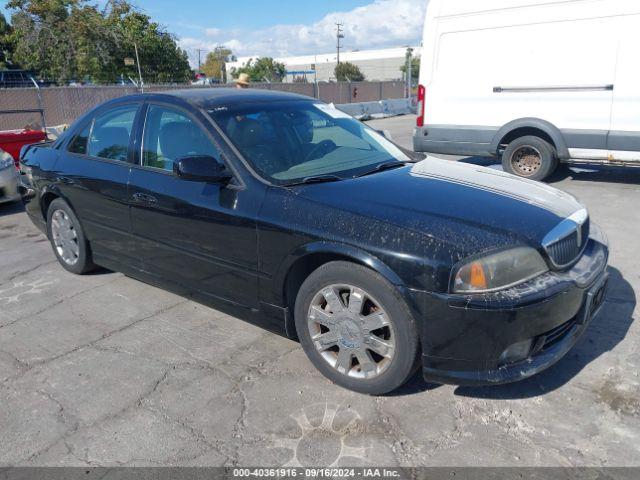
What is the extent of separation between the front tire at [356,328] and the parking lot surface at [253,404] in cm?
14

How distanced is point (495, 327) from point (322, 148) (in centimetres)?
178

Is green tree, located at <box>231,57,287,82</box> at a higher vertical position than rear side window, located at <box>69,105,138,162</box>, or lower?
higher

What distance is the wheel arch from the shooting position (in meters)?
7.80

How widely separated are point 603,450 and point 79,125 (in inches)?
177

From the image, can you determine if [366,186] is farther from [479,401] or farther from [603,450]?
[603,450]

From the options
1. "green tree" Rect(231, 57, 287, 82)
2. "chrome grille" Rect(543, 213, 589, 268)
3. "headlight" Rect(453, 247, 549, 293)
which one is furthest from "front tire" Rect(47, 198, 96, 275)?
"green tree" Rect(231, 57, 287, 82)

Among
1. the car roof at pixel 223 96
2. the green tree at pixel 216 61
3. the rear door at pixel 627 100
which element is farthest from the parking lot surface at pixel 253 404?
the green tree at pixel 216 61

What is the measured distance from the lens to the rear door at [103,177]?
162 inches

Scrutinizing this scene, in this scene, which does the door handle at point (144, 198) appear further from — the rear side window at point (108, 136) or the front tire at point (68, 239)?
the front tire at point (68, 239)

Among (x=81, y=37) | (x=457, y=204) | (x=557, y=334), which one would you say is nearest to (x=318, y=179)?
(x=457, y=204)

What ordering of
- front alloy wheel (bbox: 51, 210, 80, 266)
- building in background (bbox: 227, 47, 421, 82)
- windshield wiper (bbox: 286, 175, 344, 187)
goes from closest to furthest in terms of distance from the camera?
1. windshield wiper (bbox: 286, 175, 344, 187)
2. front alloy wheel (bbox: 51, 210, 80, 266)
3. building in background (bbox: 227, 47, 421, 82)

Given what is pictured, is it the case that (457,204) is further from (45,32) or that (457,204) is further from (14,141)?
(45,32)

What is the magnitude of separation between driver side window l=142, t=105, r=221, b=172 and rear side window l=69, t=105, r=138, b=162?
25cm

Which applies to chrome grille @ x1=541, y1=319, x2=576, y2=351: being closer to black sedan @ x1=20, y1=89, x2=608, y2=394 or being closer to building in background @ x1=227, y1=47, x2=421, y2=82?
black sedan @ x1=20, y1=89, x2=608, y2=394
